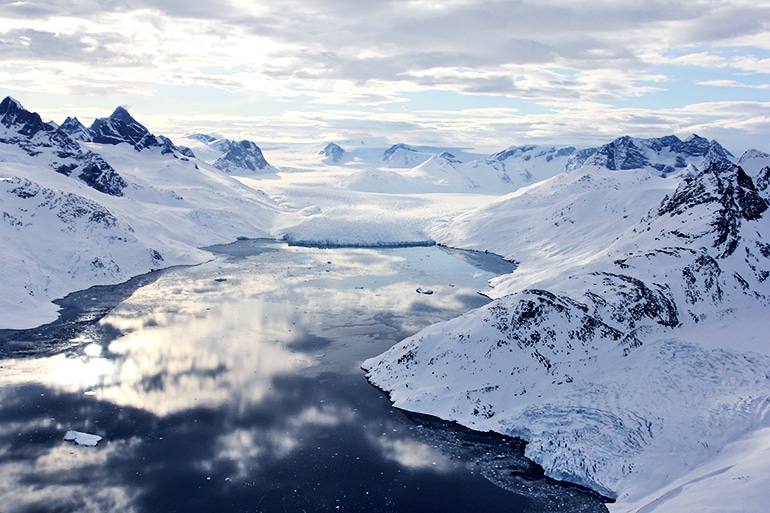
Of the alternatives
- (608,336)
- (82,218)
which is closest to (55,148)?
(82,218)

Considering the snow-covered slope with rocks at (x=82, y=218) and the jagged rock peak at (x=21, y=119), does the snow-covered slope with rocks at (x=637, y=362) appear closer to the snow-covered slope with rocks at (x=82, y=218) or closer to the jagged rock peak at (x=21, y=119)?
the snow-covered slope with rocks at (x=82, y=218)

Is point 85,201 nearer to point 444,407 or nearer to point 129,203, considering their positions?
point 129,203

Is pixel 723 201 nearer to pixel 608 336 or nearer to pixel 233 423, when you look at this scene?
pixel 608 336

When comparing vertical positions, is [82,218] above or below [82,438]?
above

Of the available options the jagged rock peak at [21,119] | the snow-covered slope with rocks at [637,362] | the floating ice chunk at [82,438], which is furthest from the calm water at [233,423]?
the jagged rock peak at [21,119]

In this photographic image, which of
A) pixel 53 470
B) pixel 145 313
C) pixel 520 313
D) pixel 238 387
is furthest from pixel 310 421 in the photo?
pixel 145 313
